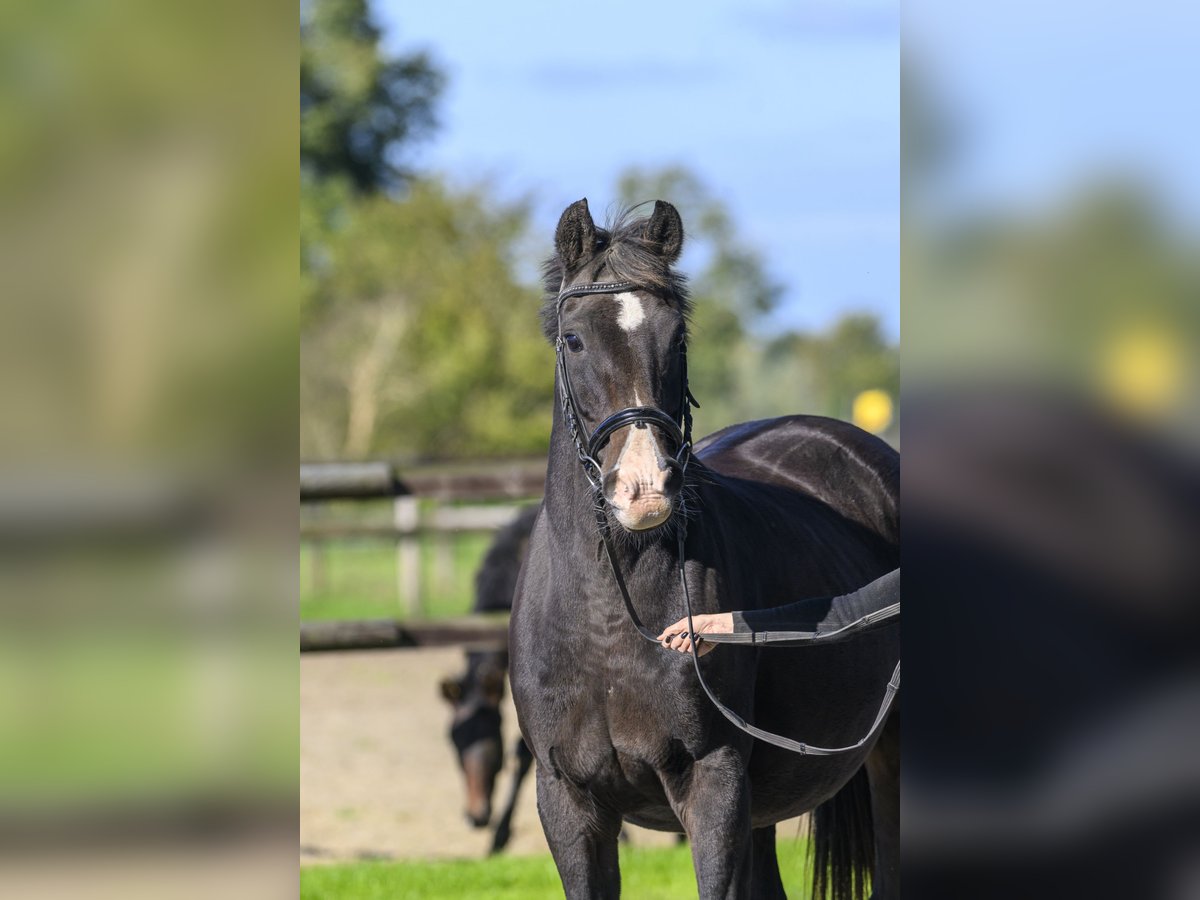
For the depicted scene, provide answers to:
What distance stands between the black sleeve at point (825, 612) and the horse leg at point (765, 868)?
51.8 inches

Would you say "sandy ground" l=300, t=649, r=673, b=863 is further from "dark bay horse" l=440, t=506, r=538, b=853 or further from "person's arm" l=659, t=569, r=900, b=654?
"person's arm" l=659, t=569, r=900, b=654

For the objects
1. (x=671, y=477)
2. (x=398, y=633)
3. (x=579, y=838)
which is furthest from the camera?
(x=398, y=633)

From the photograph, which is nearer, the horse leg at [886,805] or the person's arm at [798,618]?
the person's arm at [798,618]

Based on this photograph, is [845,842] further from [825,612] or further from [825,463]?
[825,612]

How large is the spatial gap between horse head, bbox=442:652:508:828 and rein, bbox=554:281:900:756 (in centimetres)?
478

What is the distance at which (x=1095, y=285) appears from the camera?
3.94 ft

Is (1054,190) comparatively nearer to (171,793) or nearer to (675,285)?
(171,793)

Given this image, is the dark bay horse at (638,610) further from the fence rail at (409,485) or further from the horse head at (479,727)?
the horse head at (479,727)

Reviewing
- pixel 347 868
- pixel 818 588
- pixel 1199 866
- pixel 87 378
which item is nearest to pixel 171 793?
pixel 87 378

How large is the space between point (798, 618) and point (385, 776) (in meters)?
6.75

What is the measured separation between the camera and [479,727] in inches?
314

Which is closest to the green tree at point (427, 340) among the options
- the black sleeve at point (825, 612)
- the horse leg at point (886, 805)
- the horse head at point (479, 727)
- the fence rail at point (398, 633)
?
the horse head at point (479, 727)

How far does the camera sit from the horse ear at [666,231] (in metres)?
3.32

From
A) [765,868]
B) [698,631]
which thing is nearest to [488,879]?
[765,868]
